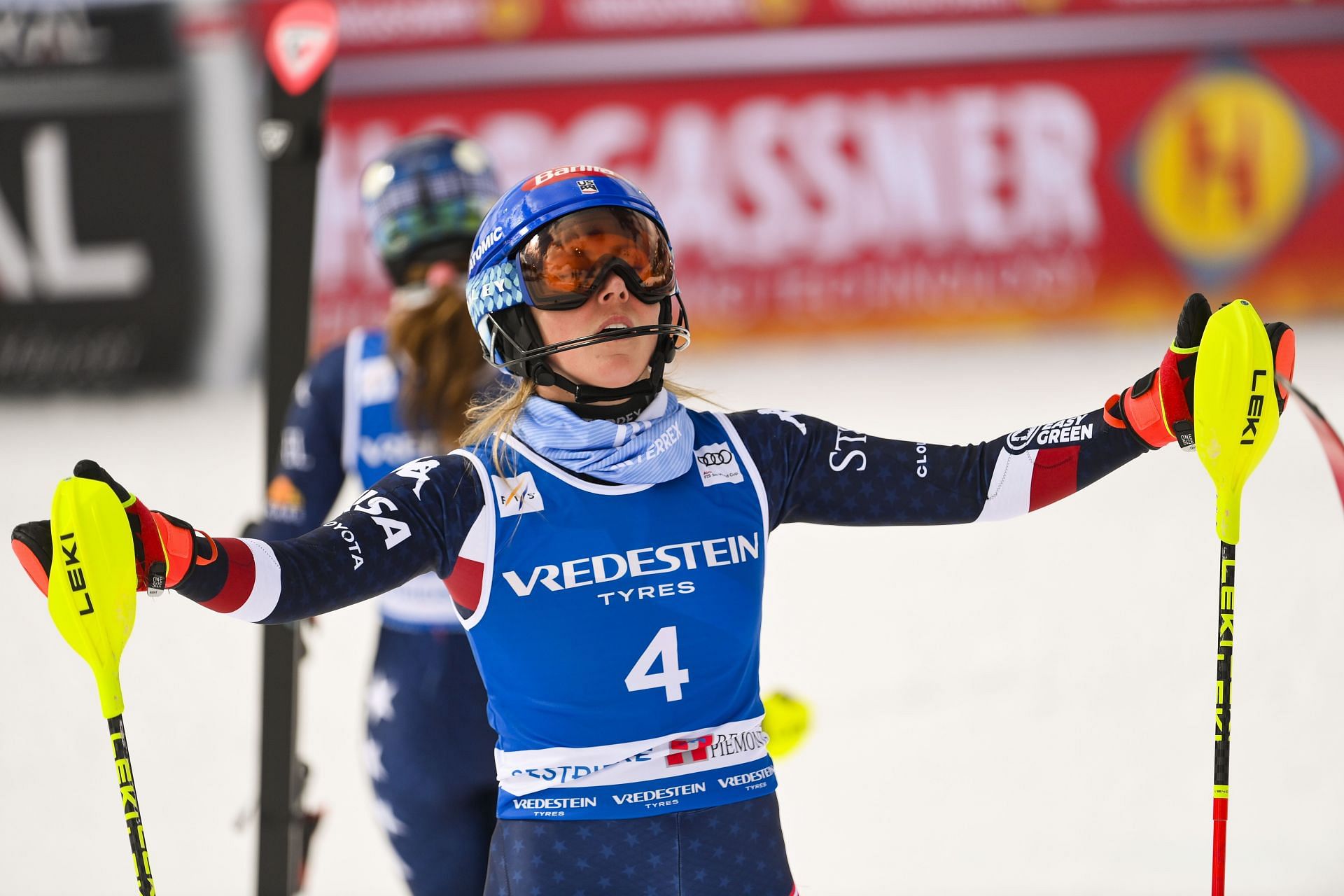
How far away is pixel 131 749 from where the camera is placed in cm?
446

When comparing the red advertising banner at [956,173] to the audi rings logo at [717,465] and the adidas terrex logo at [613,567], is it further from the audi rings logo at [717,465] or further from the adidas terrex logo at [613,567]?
the adidas terrex logo at [613,567]

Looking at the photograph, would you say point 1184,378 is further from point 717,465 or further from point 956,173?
point 956,173

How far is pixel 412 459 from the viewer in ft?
9.32

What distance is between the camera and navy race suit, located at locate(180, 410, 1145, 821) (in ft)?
6.12

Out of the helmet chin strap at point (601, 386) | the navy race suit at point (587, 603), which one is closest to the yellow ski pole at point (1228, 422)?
the navy race suit at point (587, 603)

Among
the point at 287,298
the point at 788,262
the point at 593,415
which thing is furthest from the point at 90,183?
the point at 593,415

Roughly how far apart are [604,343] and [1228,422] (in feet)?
2.74

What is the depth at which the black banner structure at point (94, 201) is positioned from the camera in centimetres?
916

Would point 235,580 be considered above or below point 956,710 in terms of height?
above

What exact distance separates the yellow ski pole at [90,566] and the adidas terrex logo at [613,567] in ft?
1.54

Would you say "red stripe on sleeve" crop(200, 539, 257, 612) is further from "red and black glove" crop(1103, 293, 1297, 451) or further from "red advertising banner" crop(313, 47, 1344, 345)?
"red advertising banner" crop(313, 47, 1344, 345)

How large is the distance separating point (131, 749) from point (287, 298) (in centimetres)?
189

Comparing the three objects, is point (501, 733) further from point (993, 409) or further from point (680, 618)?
point (993, 409)

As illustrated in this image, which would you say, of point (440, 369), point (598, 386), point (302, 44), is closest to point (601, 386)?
point (598, 386)
